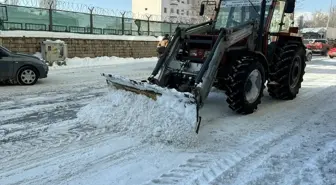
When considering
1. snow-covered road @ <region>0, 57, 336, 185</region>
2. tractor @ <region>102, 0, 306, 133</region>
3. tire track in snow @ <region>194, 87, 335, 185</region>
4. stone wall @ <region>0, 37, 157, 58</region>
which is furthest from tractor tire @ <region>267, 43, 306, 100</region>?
stone wall @ <region>0, 37, 157, 58</region>

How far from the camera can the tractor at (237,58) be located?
6281 mm

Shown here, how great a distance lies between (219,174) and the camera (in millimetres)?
4215

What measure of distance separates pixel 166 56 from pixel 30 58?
5.40 m

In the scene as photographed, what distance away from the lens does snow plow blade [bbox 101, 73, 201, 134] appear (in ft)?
16.9

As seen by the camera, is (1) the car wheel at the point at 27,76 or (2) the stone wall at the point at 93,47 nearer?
(1) the car wheel at the point at 27,76

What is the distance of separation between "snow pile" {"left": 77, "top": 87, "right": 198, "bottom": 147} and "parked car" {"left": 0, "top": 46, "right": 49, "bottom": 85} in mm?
4674

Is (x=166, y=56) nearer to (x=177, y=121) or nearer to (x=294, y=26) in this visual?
(x=177, y=121)

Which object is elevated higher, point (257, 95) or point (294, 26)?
point (294, 26)

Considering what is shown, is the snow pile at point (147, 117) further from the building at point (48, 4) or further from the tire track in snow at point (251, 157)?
the building at point (48, 4)

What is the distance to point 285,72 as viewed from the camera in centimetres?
811

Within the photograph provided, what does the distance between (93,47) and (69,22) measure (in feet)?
6.10

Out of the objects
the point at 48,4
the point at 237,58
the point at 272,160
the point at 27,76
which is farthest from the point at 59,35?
the point at 272,160

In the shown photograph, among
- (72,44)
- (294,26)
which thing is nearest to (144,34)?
(72,44)

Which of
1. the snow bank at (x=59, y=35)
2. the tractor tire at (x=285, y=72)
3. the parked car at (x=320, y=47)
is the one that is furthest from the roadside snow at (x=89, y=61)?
the parked car at (x=320, y=47)
